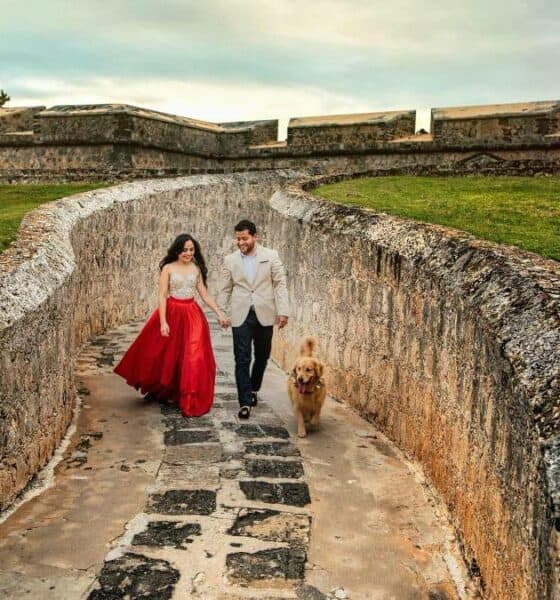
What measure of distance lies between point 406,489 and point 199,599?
2075 mm

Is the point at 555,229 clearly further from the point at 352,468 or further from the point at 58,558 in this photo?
the point at 58,558

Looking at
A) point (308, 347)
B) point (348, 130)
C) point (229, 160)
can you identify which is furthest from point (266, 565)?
point (229, 160)

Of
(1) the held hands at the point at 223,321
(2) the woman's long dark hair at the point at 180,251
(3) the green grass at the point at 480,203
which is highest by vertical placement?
(3) the green grass at the point at 480,203

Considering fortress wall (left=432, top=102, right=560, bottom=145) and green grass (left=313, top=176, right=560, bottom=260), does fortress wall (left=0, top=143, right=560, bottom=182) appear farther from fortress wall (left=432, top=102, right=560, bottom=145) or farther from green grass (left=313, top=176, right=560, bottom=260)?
green grass (left=313, top=176, right=560, bottom=260)

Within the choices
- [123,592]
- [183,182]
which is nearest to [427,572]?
[123,592]

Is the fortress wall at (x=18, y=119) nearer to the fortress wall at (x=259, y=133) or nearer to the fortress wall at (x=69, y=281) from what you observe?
the fortress wall at (x=259, y=133)

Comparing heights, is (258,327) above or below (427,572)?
above

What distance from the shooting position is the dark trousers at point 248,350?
24.6 ft

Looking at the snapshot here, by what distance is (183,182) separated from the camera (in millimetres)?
14750

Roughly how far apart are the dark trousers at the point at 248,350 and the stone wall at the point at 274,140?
13.1 meters

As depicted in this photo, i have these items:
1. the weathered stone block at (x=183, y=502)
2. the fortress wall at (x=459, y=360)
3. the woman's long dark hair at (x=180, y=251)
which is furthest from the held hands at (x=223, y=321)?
the weathered stone block at (x=183, y=502)

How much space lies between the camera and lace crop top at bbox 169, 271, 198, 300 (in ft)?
26.4

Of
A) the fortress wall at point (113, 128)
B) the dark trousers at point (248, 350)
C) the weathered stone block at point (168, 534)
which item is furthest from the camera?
the fortress wall at point (113, 128)

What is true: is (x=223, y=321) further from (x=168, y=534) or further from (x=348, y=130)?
(x=348, y=130)
